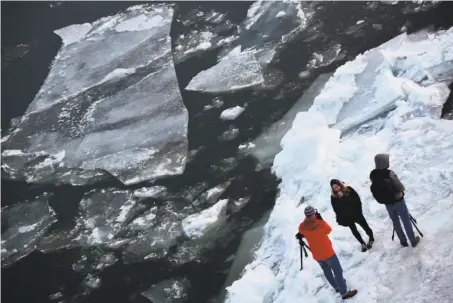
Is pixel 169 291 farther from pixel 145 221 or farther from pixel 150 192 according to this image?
pixel 150 192

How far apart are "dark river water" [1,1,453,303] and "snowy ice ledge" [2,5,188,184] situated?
1.44 ft

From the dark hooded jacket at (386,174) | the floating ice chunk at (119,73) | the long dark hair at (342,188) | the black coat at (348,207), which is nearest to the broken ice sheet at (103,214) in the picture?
the floating ice chunk at (119,73)

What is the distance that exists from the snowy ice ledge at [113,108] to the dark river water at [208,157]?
0.44m

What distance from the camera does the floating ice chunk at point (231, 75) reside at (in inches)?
499

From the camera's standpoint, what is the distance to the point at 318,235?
5.04 metres

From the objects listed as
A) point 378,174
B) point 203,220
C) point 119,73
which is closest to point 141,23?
point 119,73

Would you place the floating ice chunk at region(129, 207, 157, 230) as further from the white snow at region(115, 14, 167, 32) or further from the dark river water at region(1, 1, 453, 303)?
the white snow at region(115, 14, 167, 32)

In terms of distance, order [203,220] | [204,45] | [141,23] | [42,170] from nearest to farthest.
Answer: [203,220]
[42,170]
[204,45]
[141,23]

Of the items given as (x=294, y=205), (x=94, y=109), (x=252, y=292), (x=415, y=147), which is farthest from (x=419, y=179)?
(x=94, y=109)

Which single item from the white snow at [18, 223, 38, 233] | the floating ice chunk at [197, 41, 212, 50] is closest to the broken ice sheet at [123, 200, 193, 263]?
the white snow at [18, 223, 38, 233]

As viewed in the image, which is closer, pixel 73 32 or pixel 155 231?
pixel 155 231

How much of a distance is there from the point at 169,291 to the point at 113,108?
259 inches

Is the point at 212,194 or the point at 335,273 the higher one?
the point at 335,273

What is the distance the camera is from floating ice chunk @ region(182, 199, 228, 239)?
9.27 meters
